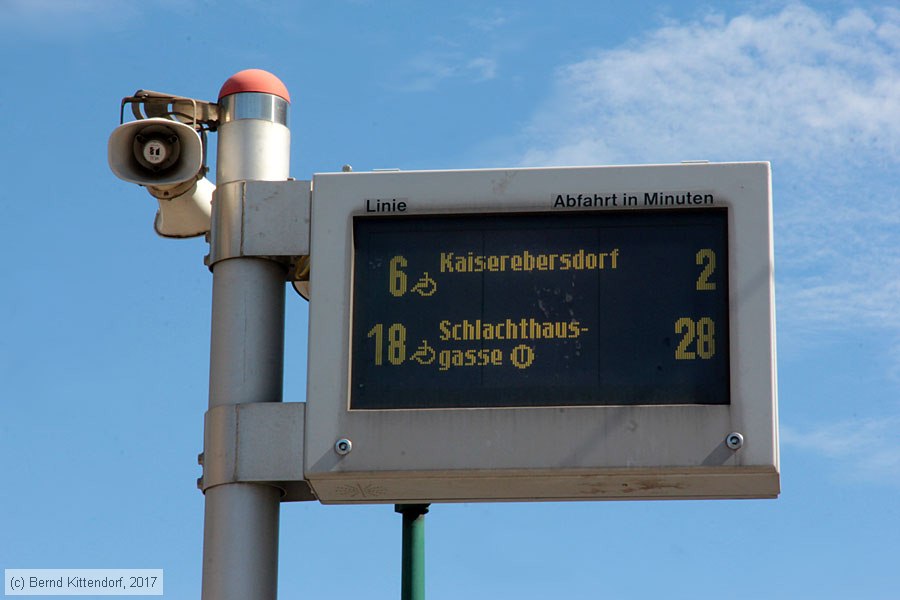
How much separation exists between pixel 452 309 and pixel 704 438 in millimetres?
1570

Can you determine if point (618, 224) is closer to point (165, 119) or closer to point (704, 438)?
point (704, 438)

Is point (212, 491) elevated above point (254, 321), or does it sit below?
below

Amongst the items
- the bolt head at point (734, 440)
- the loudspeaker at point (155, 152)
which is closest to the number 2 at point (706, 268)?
the bolt head at point (734, 440)

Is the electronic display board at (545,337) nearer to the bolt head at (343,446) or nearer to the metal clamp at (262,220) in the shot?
the bolt head at (343,446)

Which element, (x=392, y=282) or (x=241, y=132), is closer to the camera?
(x=392, y=282)

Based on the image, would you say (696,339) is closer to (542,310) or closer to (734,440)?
(734,440)

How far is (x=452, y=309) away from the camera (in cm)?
1088

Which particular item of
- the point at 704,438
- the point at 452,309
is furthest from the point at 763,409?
the point at 452,309

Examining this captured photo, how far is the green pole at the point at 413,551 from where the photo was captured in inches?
434

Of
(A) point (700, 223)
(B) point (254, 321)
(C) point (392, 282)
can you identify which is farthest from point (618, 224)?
(B) point (254, 321)

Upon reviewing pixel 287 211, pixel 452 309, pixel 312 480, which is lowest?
pixel 312 480

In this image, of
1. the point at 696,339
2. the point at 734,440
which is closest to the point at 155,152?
the point at 696,339

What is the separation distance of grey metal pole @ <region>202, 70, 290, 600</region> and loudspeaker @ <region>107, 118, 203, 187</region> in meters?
0.26

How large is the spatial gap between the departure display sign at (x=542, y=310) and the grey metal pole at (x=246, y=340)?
0.75 metres
